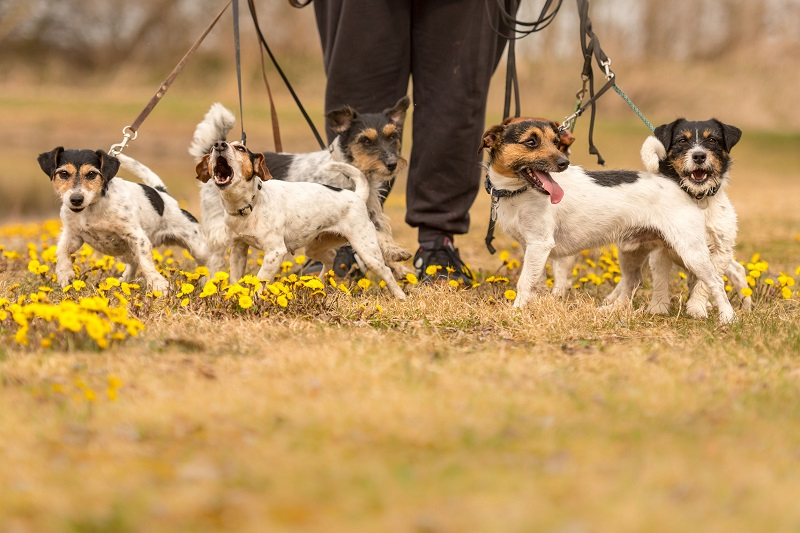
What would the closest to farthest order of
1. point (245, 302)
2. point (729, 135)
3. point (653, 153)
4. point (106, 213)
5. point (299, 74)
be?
point (245, 302) → point (729, 135) → point (653, 153) → point (106, 213) → point (299, 74)

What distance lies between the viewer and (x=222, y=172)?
554 centimetres

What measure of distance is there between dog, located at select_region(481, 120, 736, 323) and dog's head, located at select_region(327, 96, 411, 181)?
115 centimetres

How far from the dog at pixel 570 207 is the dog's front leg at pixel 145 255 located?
217 cm

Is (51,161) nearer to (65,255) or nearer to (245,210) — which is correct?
(65,255)

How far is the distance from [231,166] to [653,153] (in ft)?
8.22

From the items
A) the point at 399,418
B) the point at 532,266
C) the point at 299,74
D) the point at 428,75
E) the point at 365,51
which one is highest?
the point at 299,74

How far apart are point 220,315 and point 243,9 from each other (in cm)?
3117

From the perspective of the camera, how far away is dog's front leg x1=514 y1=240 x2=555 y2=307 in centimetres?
563

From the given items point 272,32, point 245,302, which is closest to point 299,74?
point 272,32

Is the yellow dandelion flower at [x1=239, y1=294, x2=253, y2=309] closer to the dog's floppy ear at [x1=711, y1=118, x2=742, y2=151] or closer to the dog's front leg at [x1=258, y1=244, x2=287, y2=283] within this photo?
the dog's front leg at [x1=258, y1=244, x2=287, y2=283]

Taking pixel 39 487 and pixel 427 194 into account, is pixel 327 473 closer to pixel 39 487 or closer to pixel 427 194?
pixel 39 487

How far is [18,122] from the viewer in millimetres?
27844

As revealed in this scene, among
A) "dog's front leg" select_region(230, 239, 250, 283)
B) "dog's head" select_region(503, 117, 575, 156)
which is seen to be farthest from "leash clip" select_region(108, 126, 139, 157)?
"dog's head" select_region(503, 117, 575, 156)

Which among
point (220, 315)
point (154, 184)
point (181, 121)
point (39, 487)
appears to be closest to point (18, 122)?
point (181, 121)
